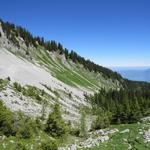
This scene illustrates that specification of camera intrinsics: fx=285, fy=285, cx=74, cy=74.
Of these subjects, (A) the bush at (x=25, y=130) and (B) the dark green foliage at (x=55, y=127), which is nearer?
(A) the bush at (x=25, y=130)

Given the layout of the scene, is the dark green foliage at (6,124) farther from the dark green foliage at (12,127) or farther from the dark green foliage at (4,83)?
the dark green foliage at (4,83)

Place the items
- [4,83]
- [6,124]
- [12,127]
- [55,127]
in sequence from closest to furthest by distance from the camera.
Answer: [6,124]
[12,127]
[55,127]
[4,83]

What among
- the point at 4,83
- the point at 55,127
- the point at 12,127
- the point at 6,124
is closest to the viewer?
the point at 6,124

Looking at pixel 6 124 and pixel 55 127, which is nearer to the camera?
pixel 6 124

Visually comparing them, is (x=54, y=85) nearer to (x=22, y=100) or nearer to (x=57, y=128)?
(x=22, y=100)

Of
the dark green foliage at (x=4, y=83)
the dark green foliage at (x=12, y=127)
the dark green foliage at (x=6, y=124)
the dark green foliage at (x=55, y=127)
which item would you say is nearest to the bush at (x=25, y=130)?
the dark green foliage at (x=12, y=127)

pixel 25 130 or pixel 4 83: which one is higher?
pixel 4 83

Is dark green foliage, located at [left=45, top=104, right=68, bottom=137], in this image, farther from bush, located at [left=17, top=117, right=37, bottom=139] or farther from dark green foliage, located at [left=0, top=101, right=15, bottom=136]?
dark green foliage, located at [left=0, top=101, right=15, bottom=136]

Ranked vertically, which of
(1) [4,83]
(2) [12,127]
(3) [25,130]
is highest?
(1) [4,83]

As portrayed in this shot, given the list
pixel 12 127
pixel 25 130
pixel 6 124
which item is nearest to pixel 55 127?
pixel 25 130

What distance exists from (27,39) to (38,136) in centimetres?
14307

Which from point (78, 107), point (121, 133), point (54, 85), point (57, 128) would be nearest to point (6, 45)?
point (54, 85)

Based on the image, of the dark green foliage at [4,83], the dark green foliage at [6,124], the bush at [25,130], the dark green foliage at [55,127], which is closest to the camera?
the dark green foliage at [6,124]

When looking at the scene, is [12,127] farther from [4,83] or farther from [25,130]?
[4,83]
